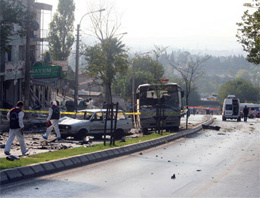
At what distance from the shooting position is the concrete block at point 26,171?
1005cm

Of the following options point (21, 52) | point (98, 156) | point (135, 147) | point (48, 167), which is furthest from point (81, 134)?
point (21, 52)

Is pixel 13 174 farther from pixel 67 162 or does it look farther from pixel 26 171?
pixel 67 162

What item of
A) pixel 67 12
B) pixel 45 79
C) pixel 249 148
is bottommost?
pixel 249 148

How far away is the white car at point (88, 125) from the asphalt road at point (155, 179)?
604 centimetres

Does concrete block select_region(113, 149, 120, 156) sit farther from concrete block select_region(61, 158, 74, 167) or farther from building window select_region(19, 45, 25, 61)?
building window select_region(19, 45, 25, 61)

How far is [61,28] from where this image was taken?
212 ft

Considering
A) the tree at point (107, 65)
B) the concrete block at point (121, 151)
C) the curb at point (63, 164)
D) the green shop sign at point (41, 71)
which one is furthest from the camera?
the green shop sign at point (41, 71)

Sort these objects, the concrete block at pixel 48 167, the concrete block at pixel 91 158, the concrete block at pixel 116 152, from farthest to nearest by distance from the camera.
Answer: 1. the concrete block at pixel 116 152
2. the concrete block at pixel 91 158
3. the concrete block at pixel 48 167

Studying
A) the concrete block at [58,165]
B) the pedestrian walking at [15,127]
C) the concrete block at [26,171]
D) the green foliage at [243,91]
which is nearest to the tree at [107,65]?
the pedestrian walking at [15,127]

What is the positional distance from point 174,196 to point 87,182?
2.19 m

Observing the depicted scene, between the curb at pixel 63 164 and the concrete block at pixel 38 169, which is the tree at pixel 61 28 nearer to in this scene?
the curb at pixel 63 164

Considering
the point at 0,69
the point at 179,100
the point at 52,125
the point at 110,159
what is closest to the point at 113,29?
the point at 0,69

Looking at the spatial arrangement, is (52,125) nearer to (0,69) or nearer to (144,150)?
(144,150)

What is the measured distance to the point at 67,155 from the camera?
12844 millimetres
